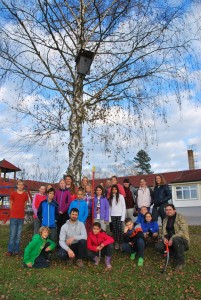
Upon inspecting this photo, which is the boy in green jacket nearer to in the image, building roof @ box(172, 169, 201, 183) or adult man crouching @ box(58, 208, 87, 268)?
adult man crouching @ box(58, 208, 87, 268)

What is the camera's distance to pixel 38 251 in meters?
6.53

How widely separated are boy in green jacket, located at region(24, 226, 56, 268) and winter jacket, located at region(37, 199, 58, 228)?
639 millimetres

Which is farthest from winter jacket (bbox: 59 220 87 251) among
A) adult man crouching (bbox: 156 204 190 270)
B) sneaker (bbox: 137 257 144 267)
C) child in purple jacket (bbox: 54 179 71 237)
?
adult man crouching (bbox: 156 204 190 270)

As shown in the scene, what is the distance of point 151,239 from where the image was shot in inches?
311

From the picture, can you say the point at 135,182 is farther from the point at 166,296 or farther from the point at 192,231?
the point at 166,296

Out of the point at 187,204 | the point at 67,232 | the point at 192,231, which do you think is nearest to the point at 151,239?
the point at 67,232

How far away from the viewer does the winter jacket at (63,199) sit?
774cm

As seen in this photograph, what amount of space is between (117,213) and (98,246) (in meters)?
1.28

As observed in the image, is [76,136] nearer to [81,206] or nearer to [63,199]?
[63,199]

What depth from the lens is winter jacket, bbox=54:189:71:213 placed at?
305 inches

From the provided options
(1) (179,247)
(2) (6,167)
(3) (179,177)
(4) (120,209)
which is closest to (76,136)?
(4) (120,209)

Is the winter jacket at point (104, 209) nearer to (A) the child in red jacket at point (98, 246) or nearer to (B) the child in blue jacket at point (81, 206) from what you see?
(B) the child in blue jacket at point (81, 206)

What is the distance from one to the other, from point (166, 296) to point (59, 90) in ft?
21.7

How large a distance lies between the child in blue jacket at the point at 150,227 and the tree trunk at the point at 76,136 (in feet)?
8.77
